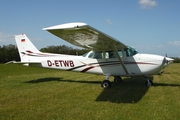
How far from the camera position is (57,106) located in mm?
5574

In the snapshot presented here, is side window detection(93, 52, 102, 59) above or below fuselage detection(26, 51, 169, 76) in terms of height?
above

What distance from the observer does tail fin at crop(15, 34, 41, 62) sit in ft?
38.2

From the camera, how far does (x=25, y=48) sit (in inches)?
462

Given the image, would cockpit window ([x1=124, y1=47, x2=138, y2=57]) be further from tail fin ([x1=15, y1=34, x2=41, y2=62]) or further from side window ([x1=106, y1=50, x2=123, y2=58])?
tail fin ([x1=15, y1=34, x2=41, y2=62])

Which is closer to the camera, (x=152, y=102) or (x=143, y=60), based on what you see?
(x=152, y=102)

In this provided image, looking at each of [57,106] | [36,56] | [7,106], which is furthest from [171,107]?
[36,56]

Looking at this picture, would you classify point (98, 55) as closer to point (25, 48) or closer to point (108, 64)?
point (108, 64)

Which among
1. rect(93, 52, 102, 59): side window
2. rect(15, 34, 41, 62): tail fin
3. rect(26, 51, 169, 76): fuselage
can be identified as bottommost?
rect(26, 51, 169, 76): fuselage

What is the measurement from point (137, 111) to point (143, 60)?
433 centimetres

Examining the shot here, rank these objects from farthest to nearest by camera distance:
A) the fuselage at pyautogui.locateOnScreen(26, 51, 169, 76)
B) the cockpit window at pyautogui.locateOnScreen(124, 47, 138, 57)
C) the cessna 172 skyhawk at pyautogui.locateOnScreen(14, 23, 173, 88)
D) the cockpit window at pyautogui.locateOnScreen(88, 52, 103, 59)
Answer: the cockpit window at pyautogui.locateOnScreen(88, 52, 103, 59) → the cockpit window at pyautogui.locateOnScreen(124, 47, 138, 57) → the fuselage at pyautogui.locateOnScreen(26, 51, 169, 76) → the cessna 172 skyhawk at pyautogui.locateOnScreen(14, 23, 173, 88)

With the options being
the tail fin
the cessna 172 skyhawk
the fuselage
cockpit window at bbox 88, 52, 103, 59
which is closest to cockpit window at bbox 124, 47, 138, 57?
the cessna 172 skyhawk

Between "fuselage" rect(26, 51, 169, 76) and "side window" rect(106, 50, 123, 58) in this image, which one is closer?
"fuselage" rect(26, 51, 169, 76)

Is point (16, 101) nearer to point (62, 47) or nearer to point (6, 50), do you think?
point (6, 50)

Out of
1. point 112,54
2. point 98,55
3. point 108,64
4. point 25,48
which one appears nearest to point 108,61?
point 108,64
